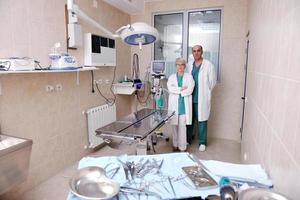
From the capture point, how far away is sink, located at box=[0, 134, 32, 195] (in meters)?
1.56

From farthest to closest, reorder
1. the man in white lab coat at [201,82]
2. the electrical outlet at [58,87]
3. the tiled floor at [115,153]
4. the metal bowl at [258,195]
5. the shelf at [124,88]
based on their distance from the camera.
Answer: the shelf at [124,88] → the man in white lab coat at [201,82] → the electrical outlet at [58,87] → the tiled floor at [115,153] → the metal bowl at [258,195]

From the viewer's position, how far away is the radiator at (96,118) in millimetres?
3246

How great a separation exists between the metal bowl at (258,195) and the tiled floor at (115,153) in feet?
5.03

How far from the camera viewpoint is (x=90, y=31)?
3240mm

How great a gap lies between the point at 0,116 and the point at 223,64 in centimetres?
337

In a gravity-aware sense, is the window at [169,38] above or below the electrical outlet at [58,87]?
above

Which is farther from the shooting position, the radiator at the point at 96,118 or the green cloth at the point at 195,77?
the green cloth at the point at 195,77

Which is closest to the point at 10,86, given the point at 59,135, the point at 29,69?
the point at 29,69

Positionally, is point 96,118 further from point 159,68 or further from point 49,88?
point 159,68

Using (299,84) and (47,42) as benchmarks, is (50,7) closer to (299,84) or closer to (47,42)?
(47,42)


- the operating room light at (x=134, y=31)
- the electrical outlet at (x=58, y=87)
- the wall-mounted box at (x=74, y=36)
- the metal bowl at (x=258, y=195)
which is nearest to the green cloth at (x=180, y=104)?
the wall-mounted box at (x=74, y=36)

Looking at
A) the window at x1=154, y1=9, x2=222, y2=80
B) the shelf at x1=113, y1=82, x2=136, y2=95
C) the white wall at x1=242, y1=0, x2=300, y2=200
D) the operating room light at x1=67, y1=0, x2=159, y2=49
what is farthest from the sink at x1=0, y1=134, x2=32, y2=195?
the window at x1=154, y1=9, x2=222, y2=80

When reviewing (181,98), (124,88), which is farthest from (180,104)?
(124,88)

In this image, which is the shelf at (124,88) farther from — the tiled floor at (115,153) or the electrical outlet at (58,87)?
the electrical outlet at (58,87)
